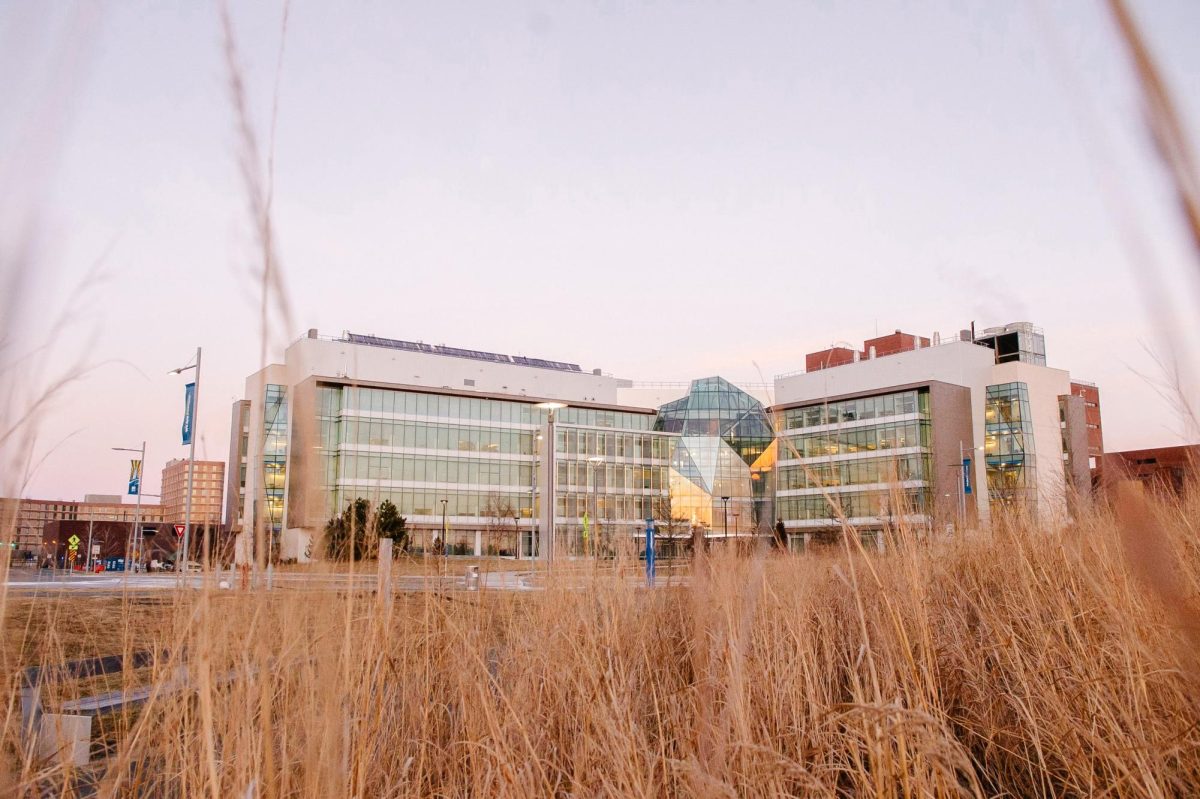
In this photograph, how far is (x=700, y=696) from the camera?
8.36 ft

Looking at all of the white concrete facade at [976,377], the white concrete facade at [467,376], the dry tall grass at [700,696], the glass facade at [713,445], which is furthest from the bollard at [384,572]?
the white concrete facade at [976,377]

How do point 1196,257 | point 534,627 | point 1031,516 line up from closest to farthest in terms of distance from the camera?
1. point 1196,257
2. point 534,627
3. point 1031,516

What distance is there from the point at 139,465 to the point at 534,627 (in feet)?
126

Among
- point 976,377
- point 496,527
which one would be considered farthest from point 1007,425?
point 496,527

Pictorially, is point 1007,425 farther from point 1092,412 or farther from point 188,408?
point 188,408

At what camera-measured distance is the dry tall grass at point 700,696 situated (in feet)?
6.88

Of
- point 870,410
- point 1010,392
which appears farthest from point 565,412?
point 1010,392

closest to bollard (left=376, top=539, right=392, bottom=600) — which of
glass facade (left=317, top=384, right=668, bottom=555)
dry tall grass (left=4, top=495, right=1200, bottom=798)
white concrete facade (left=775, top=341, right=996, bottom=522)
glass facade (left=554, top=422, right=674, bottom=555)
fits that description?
dry tall grass (left=4, top=495, right=1200, bottom=798)

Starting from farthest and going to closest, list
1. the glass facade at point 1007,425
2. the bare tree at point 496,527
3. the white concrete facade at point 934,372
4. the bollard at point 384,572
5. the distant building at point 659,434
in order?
1. the white concrete facade at point 934,372
2. the distant building at point 659,434
3. the glass facade at point 1007,425
4. the bare tree at point 496,527
5. the bollard at point 384,572

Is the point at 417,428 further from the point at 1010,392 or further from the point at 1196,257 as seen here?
the point at 1196,257

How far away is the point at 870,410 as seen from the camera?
64.9m

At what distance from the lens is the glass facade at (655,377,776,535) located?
6350 centimetres

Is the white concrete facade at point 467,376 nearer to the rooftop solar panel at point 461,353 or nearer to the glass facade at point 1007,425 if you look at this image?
the rooftop solar panel at point 461,353

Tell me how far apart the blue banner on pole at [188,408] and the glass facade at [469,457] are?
2991 centimetres
